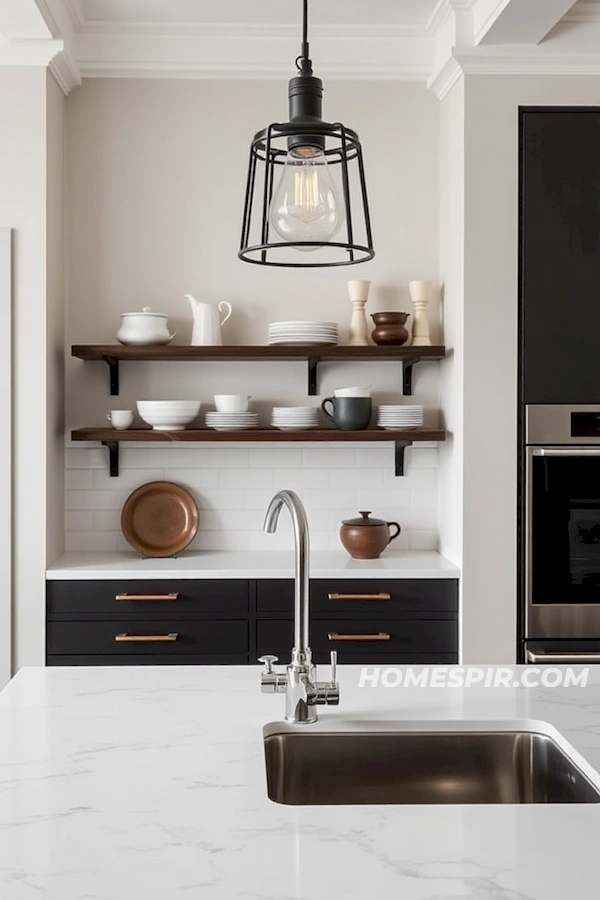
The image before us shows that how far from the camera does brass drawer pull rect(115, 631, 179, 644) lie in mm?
3354

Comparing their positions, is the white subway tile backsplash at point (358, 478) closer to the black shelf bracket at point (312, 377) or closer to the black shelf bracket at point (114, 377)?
the black shelf bracket at point (312, 377)

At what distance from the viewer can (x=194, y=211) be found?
3797 millimetres

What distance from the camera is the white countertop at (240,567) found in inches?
133

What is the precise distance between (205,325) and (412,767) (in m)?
2.24

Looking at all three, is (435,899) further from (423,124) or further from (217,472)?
(423,124)

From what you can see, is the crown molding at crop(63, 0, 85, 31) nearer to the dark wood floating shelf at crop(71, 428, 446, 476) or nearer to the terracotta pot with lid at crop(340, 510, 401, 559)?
the dark wood floating shelf at crop(71, 428, 446, 476)

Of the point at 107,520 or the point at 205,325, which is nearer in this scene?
the point at 205,325

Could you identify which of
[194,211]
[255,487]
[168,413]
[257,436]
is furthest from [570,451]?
[194,211]

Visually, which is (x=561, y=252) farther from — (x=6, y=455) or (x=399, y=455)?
(x=6, y=455)

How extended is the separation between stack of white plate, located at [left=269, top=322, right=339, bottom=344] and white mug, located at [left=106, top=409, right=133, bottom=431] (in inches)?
23.9

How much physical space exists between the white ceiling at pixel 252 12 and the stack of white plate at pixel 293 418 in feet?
4.73

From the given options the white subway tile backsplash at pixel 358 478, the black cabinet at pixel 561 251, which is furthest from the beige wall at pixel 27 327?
the black cabinet at pixel 561 251

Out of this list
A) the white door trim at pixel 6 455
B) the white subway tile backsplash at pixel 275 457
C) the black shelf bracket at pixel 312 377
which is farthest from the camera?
the white subway tile backsplash at pixel 275 457

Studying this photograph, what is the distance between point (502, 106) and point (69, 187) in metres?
1.68
